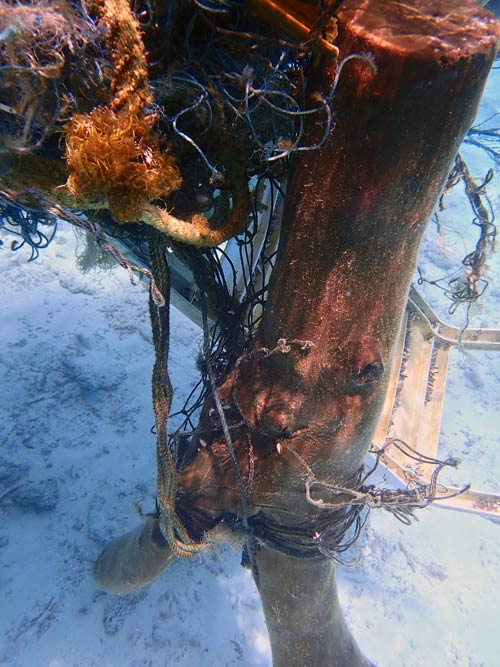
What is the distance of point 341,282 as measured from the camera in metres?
1.72

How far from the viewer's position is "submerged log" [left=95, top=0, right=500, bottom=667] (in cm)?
132

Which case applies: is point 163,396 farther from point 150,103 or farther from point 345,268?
point 150,103

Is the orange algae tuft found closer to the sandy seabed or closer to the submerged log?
the submerged log

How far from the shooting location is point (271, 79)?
4.50ft

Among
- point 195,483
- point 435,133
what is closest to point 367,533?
point 195,483

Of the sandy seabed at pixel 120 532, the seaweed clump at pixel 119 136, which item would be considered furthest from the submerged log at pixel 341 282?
the sandy seabed at pixel 120 532

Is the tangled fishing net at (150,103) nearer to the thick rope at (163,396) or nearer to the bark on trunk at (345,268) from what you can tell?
the thick rope at (163,396)

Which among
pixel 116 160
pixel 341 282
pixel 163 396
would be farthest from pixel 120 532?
pixel 116 160

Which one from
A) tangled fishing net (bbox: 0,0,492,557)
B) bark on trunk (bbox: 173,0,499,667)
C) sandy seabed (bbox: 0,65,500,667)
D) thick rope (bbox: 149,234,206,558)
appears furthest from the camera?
sandy seabed (bbox: 0,65,500,667)

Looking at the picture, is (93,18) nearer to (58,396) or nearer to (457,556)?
(58,396)

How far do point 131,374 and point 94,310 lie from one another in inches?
69.2

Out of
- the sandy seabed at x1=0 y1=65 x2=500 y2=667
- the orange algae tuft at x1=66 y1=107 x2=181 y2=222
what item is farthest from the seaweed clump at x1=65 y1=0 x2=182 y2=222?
the sandy seabed at x1=0 y1=65 x2=500 y2=667

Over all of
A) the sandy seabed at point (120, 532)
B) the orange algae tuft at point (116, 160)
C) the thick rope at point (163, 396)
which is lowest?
the sandy seabed at point (120, 532)

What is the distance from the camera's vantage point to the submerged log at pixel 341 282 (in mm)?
1319
